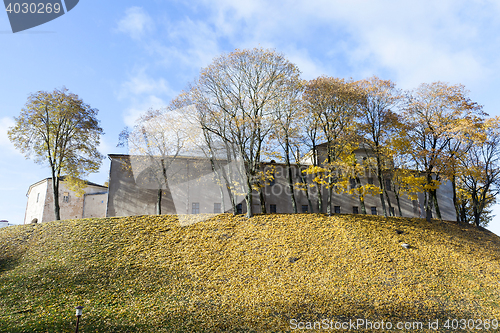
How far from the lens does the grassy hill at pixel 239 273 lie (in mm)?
12195

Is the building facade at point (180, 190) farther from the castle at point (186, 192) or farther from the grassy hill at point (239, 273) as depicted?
the grassy hill at point (239, 273)

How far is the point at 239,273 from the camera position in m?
15.8

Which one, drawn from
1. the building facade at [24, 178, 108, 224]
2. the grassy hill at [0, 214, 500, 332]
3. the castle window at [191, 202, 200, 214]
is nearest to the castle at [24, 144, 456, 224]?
the castle window at [191, 202, 200, 214]

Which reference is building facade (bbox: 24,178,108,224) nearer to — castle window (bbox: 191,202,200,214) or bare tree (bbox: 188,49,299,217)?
castle window (bbox: 191,202,200,214)

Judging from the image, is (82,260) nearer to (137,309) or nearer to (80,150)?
(137,309)

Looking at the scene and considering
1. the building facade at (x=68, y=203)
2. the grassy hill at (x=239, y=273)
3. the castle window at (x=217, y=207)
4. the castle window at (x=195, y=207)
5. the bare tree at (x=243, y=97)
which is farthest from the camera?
the building facade at (x=68, y=203)

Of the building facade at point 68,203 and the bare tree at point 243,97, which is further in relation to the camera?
the building facade at point 68,203

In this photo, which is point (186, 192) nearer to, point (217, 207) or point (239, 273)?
point (217, 207)

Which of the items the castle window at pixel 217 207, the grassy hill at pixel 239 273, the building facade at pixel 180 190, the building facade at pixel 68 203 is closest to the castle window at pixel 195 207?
the building facade at pixel 180 190

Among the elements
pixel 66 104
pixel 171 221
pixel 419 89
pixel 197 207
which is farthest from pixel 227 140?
pixel 419 89

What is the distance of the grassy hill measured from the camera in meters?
12.2

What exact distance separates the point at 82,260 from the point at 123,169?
13641 mm

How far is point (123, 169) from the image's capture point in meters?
29.0

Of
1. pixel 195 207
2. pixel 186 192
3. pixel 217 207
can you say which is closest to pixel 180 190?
pixel 186 192
